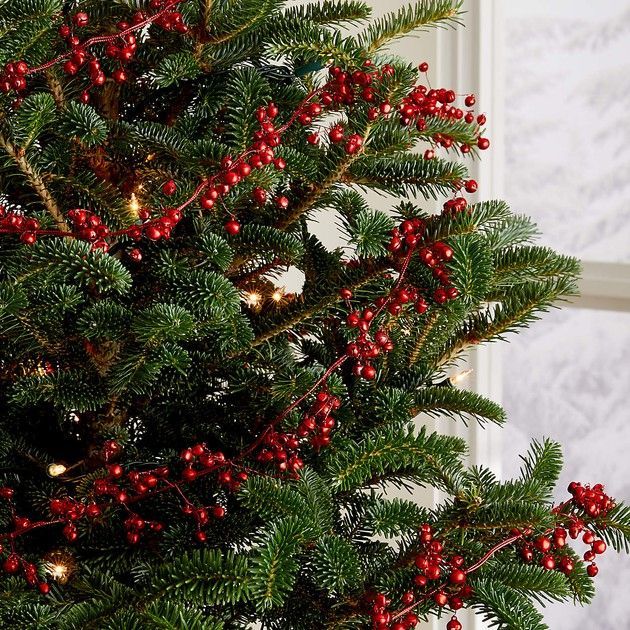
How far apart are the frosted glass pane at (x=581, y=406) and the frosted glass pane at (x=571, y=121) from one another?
0.13 metres

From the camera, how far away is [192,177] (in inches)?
26.3

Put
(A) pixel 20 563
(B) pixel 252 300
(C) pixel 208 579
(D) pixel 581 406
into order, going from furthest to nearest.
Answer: (D) pixel 581 406 < (B) pixel 252 300 < (A) pixel 20 563 < (C) pixel 208 579

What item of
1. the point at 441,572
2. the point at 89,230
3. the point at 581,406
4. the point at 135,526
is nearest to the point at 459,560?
the point at 441,572

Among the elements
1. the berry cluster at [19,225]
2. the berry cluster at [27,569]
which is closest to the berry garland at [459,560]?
the berry cluster at [27,569]

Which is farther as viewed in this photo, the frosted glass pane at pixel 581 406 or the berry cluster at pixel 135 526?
the frosted glass pane at pixel 581 406

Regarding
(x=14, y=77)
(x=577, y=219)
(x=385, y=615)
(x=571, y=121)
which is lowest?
(x=385, y=615)

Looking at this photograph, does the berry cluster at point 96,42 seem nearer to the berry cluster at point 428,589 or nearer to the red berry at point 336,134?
the red berry at point 336,134

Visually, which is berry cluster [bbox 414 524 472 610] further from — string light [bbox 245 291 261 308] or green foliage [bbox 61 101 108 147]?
green foliage [bbox 61 101 108 147]

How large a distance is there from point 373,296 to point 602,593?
0.99 m

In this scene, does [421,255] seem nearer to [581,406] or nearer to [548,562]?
[548,562]

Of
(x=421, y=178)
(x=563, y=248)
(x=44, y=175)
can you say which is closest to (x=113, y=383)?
(x=44, y=175)

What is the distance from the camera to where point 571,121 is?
1507mm

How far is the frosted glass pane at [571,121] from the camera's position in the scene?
1.47 m

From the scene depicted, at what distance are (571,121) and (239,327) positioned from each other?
3.39 feet
